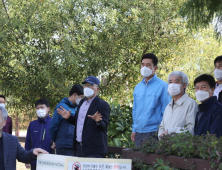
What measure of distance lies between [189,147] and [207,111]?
46.7 inches

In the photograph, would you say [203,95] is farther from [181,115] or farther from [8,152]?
[8,152]

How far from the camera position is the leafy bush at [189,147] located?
2061 mm

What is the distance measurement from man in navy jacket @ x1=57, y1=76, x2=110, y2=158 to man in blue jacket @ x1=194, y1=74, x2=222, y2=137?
1306mm

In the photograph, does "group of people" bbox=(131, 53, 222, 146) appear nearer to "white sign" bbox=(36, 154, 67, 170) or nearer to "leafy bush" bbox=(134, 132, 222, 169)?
"leafy bush" bbox=(134, 132, 222, 169)

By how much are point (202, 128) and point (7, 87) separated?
267 inches

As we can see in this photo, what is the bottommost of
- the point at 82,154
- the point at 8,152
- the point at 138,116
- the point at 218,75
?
the point at 82,154

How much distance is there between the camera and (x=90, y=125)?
4.21m

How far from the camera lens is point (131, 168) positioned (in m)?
2.43

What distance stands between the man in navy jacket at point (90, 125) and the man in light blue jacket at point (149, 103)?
446 mm

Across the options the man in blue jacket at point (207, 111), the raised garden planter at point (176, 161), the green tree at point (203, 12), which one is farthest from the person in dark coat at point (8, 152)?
the green tree at point (203, 12)

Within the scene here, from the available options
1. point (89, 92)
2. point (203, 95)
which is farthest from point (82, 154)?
point (203, 95)

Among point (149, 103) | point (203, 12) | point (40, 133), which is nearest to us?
point (149, 103)

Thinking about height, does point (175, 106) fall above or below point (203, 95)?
below

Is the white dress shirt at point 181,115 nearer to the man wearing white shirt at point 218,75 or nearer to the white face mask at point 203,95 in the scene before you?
the white face mask at point 203,95
